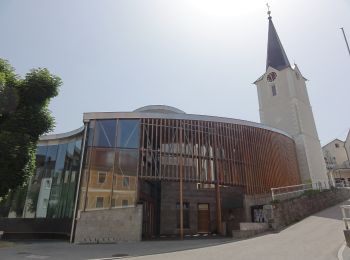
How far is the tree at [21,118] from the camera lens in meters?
13.8

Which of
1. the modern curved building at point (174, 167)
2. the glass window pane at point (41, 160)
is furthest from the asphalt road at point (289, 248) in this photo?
the glass window pane at point (41, 160)

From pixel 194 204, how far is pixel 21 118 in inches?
574

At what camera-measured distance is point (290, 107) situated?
30.9m

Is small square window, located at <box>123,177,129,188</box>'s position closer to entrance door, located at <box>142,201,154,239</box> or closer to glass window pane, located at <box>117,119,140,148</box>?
glass window pane, located at <box>117,119,140,148</box>

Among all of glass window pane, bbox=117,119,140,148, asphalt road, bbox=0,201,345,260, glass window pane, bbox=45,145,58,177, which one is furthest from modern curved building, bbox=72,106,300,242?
glass window pane, bbox=45,145,58,177

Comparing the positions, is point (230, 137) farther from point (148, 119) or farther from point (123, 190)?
point (123, 190)

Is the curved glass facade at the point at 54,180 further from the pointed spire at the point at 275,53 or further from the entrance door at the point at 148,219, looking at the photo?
the pointed spire at the point at 275,53

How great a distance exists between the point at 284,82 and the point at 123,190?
24.2 metres

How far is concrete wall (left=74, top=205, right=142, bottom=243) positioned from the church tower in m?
18.6

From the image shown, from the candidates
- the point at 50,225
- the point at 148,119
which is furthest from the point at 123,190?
the point at 50,225

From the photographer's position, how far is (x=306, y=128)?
99.8ft

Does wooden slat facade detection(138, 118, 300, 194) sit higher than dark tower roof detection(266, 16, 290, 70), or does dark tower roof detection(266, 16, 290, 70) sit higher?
dark tower roof detection(266, 16, 290, 70)

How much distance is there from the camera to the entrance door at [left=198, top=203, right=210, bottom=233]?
22.7 meters

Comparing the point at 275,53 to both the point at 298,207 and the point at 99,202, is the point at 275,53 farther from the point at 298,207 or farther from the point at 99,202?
the point at 99,202
